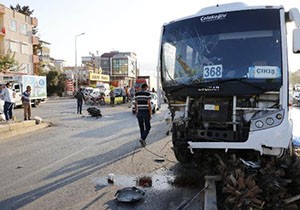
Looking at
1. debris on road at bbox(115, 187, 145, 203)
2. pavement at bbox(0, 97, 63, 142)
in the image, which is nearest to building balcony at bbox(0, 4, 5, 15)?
pavement at bbox(0, 97, 63, 142)

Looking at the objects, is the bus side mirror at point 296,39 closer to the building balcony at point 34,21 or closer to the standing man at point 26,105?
the standing man at point 26,105

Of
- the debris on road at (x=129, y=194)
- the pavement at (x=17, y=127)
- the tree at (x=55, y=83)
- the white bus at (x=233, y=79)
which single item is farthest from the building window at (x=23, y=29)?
the debris on road at (x=129, y=194)

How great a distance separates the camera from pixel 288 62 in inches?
220

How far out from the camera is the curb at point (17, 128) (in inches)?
Result: 470

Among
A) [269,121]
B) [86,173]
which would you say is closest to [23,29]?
[86,173]

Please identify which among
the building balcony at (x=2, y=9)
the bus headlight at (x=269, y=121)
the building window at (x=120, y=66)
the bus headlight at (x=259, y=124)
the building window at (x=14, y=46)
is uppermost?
the building balcony at (x=2, y=9)

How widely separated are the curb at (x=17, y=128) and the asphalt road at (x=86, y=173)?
0.69 metres

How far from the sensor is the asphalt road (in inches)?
204

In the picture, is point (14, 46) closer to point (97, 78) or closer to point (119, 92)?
point (119, 92)

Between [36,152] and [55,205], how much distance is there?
4.54m

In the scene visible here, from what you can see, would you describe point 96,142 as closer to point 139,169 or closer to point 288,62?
point 139,169

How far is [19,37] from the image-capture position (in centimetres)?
4650

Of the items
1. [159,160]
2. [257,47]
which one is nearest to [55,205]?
[159,160]

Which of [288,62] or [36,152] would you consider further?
[36,152]
